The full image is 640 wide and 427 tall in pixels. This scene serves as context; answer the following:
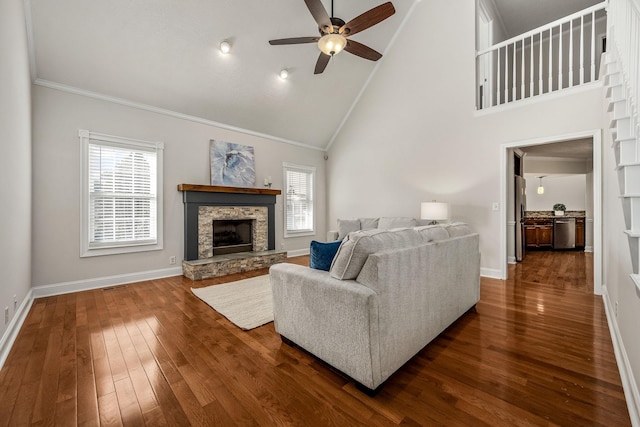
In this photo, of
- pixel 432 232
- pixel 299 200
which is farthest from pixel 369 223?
pixel 432 232

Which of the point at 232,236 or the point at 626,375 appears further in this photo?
the point at 232,236

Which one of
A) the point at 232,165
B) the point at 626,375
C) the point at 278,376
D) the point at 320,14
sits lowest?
the point at 278,376

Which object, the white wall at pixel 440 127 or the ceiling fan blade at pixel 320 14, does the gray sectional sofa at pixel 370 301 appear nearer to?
the ceiling fan blade at pixel 320 14

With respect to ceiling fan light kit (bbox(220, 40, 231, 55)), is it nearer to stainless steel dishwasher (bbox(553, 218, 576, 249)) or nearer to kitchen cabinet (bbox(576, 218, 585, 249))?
stainless steel dishwasher (bbox(553, 218, 576, 249))

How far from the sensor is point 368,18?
114 inches

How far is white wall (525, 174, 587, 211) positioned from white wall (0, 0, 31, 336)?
10.6 m

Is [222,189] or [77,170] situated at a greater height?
[77,170]

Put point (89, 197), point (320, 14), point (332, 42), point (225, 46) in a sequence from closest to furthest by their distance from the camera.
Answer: point (320, 14), point (332, 42), point (89, 197), point (225, 46)

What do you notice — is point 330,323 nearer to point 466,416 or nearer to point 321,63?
point 466,416

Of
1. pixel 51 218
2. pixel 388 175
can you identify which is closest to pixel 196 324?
pixel 51 218

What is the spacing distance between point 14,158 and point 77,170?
53.5 inches

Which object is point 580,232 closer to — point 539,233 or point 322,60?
point 539,233

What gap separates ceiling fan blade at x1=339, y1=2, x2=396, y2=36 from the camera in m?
2.77

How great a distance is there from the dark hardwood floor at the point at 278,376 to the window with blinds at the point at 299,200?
12.0ft
